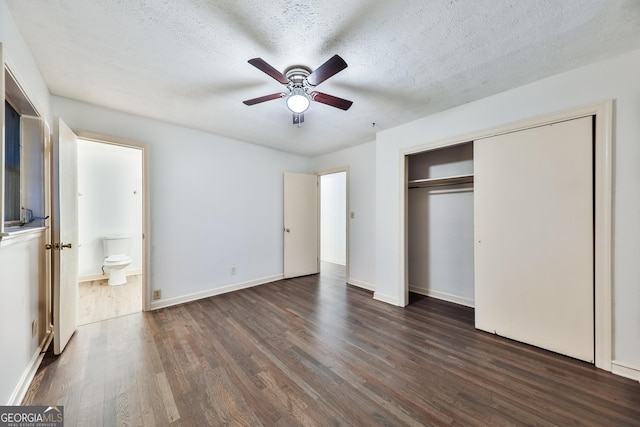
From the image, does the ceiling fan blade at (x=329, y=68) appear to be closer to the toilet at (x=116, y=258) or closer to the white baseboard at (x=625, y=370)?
the white baseboard at (x=625, y=370)

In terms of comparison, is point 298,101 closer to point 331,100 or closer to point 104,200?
point 331,100

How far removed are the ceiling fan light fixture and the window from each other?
6.15ft

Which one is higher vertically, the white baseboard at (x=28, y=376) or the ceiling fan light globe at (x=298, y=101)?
the ceiling fan light globe at (x=298, y=101)

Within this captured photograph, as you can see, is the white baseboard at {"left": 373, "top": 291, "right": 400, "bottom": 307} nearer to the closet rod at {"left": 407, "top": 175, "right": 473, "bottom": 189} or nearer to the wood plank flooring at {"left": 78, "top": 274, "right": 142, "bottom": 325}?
the closet rod at {"left": 407, "top": 175, "right": 473, "bottom": 189}

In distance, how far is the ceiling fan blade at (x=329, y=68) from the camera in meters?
1.51

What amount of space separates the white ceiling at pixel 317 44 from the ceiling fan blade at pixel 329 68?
0.65 ft

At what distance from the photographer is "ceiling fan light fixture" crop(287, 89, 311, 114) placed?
195cm

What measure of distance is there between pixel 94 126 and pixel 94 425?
280cm

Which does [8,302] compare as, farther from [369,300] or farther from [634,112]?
[634,112]

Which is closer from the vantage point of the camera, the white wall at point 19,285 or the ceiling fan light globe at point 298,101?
the white wall at point 19,285

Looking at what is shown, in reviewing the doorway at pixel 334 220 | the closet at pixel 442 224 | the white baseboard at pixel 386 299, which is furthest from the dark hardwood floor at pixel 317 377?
the doorway at pixel 334 220

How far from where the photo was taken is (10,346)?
4.80ft

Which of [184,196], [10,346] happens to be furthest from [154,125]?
[10,346]

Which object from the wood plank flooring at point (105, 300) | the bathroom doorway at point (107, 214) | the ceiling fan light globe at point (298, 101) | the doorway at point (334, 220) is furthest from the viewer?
the doorway at point (334, 220)
